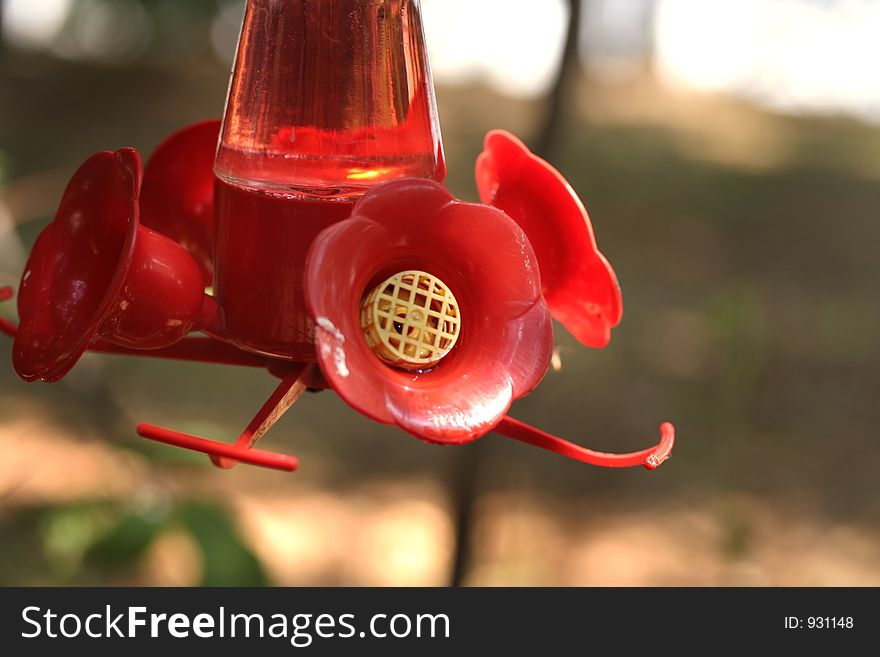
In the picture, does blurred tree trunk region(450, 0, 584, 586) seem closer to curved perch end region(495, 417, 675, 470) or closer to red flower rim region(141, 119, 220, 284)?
red flower rim region(141, 119, 220, 284)

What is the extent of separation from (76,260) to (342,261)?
0.40m

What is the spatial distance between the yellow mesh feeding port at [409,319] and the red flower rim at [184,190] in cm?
45

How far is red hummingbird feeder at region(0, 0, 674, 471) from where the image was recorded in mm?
874

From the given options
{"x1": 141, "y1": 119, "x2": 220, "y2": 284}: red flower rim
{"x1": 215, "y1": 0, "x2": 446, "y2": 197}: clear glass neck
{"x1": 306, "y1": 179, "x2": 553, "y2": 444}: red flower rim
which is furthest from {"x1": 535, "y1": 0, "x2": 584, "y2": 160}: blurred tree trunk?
{"x1": 306, "y1": 179, "x2": 553, "y2": 444}: red flower rim

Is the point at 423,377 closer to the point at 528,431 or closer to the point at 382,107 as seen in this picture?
the point at 528,431

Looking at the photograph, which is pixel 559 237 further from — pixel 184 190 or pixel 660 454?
pixel 184 190

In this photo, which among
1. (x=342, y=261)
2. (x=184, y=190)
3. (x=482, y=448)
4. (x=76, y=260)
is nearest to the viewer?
(x=342, y=261)

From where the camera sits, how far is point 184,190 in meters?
1.30

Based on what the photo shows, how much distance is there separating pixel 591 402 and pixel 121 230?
457 cm

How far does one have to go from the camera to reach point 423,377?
0.94 m

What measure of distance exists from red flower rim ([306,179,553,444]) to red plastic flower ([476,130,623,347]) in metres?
0.20

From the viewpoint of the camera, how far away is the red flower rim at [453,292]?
0.81m

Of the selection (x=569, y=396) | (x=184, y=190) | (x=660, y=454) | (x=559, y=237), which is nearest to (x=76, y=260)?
(x=184, y=190)

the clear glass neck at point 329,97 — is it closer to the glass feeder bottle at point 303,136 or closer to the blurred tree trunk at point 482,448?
the glass feeder bottle at point 303,136
